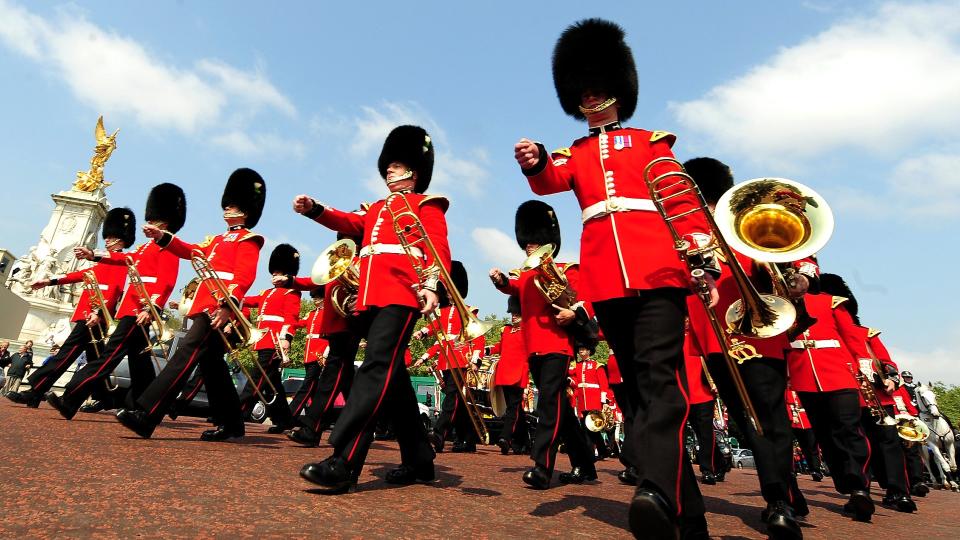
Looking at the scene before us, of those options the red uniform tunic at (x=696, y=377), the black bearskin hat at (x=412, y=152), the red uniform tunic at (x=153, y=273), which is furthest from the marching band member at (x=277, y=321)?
the red uniform tunic at (x=696, y=377)

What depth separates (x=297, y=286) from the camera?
28.2 feet

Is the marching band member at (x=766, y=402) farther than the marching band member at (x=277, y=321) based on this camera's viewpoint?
No

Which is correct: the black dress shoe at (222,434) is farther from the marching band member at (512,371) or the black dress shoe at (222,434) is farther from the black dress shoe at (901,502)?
the black dress shoe at (901,502)

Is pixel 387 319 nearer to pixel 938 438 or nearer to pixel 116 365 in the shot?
pixel 116 365

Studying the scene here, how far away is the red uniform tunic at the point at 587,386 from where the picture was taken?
492 inches

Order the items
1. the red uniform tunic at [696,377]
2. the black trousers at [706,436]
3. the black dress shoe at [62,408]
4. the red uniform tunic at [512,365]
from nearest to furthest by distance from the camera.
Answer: the red uniform tunic at [696,377] < the black dress shoe at [62,408] < the black trousers at [706,436] < the red uniform tunic at [512,365]

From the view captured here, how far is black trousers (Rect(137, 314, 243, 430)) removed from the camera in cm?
537

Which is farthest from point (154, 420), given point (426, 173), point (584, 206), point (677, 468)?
point (677, 468)

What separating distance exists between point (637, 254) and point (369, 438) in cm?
194

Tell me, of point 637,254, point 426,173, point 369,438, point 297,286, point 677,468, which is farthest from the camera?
point 297,286

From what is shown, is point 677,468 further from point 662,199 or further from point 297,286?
point 297,286

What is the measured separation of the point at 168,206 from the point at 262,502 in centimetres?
690

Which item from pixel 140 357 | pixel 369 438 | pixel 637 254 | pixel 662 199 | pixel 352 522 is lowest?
pixel 352 522

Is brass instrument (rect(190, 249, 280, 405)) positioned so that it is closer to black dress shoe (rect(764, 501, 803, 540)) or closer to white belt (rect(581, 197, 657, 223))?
white belt (rect(581, 197, 657, 223))
